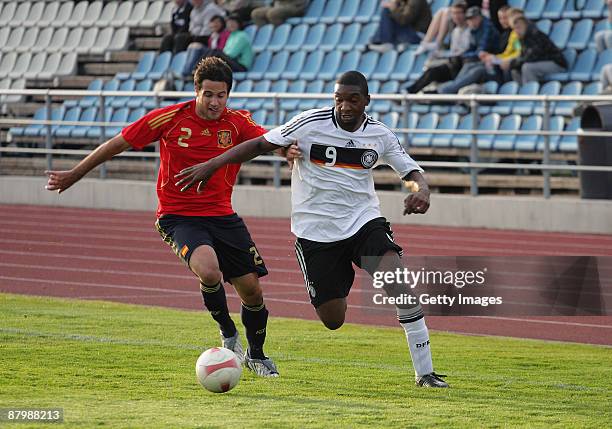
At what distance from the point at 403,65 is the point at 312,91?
1.71 m

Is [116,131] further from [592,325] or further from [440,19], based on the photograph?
[592,325]

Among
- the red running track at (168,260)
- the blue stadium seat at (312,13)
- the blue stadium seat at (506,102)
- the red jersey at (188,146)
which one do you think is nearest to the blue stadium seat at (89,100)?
the blue stadium seat at (312,13)

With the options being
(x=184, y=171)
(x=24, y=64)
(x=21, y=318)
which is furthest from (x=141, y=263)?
(x=24, y=64)

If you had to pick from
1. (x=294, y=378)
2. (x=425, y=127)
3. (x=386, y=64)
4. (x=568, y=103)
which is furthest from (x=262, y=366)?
(x=386, y=64)

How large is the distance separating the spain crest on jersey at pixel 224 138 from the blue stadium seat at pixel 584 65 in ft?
37.4

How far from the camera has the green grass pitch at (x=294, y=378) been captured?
708 centimetres

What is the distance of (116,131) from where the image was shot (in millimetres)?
23641

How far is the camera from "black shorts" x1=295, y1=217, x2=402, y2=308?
8430mm

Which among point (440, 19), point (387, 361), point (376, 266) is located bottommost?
point (387, 361)

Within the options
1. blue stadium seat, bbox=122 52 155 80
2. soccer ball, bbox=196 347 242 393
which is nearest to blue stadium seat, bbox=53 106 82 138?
blue stadium seat, bbox=122 52 155 80

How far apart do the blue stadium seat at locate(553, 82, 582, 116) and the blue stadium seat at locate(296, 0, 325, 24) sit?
659 centimetres

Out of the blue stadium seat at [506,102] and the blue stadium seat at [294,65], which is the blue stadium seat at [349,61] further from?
the blue stadium seat at [506,102]

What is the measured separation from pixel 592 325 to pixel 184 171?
4.66 m

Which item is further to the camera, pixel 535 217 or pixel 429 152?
pixel 429 152
